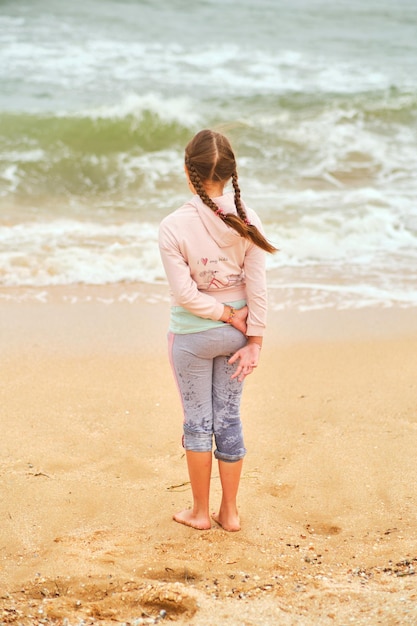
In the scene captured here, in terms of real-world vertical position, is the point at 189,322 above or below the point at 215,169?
below

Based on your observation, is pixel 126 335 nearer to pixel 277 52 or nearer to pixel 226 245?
pixel 226 245

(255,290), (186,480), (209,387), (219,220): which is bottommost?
(186,480)

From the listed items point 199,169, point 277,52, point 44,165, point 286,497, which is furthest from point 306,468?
point 277,52

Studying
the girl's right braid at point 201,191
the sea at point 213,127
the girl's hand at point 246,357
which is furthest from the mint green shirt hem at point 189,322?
the sea at point 213,127

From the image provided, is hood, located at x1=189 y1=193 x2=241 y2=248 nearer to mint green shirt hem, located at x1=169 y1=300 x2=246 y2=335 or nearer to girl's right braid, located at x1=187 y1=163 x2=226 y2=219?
girl's right braid, located at x1=187 y1=163 x2=226 y2=219

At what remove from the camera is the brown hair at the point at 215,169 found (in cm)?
267

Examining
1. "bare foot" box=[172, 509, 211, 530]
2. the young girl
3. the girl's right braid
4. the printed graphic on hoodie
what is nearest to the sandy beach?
"bare foot" box=[172, 509, 211, 530]

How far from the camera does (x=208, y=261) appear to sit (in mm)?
2795

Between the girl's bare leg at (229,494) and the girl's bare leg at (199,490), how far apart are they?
0.19 ft

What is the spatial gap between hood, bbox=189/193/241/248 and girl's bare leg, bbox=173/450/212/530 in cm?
90

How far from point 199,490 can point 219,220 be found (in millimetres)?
1154

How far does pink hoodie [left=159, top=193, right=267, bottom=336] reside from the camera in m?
2.75

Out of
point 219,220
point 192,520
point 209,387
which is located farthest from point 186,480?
point 219,220

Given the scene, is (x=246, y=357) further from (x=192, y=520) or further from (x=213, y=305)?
(x=192, y=520)
